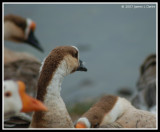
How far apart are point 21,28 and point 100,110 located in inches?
47.7

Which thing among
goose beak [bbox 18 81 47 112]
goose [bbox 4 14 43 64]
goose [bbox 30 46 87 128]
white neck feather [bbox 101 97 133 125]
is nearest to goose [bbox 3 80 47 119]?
goose beak [bbox 18 81 47 112]

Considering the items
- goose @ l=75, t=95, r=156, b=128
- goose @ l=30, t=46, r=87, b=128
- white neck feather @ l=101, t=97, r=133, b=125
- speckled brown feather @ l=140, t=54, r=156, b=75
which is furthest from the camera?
speckled brown feather @ l=140, t=54, r=156, b=75

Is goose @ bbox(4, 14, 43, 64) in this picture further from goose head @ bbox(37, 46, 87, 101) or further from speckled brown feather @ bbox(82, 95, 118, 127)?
speckled brown feather @ bbox(82, 95, 118, 127)

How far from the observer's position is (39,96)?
2.78m

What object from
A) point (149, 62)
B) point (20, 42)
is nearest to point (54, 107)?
point (20, 42)

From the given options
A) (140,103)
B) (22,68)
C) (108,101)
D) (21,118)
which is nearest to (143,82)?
(140,103)

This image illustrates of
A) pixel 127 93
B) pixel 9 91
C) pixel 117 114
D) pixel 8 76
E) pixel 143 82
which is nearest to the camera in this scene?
pixel 9 91

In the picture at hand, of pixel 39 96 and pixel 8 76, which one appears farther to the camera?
pixel 8 76

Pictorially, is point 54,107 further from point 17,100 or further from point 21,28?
point 21,28

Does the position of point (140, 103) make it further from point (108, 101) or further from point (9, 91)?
point (9, 91)

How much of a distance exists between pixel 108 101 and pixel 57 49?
0.77m

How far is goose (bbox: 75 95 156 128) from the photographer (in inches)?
121

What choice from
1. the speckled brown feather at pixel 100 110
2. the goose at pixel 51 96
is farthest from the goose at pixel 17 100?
the speckled brown feather at pixel 100 110

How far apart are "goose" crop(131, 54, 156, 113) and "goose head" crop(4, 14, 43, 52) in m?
1.94
